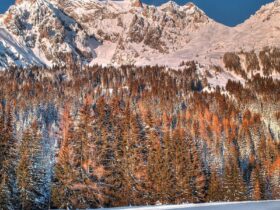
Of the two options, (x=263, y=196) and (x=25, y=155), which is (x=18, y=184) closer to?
(x=25, y=155)

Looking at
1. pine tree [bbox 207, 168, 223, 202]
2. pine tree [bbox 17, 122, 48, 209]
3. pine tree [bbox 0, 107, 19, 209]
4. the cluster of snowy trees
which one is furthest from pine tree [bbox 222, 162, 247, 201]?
pine tree [bbox 0, 107, 19, 209]

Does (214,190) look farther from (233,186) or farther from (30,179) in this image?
(30,179)

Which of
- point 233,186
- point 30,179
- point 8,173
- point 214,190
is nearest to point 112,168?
point 30,179

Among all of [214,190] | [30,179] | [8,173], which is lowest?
[214,190]

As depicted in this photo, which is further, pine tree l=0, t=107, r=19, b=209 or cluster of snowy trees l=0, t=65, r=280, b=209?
cluster of snowy trees l=0, t=65, r=280, b=209

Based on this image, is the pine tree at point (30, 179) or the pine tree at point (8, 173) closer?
the pine tree at point (8, 173)

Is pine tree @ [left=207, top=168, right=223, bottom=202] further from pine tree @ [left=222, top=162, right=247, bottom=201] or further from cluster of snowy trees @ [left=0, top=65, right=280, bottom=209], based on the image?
pine tree @ [left=222, top=162, right=247, bottom=201]

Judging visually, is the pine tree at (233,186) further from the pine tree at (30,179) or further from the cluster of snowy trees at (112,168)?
the pine tree at (30,179)

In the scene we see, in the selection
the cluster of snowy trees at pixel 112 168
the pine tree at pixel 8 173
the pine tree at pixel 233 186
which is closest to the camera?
the pine tree at pixel 8 173

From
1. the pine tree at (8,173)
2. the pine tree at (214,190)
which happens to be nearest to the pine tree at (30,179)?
the pine tree at (8,173)

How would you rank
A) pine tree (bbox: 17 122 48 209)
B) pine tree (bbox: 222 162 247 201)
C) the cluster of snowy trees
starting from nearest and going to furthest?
pine tree (bbox: 17 122 48 209) < the cluster of snowy trees < pine tree (bbox: 222 162 247 201)

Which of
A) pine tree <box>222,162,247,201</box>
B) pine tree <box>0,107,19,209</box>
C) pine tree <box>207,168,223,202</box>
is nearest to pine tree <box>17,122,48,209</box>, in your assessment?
pine tree <box>0,107,19,209</box>

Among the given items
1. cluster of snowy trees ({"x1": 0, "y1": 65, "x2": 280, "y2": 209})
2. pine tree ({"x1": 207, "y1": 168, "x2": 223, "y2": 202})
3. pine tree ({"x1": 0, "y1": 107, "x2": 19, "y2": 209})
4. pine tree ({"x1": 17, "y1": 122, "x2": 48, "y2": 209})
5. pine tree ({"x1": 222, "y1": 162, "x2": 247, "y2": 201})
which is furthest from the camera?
pine tree ({"x1": 222, "y1": 162, "x2": 247, "y2": 201})
